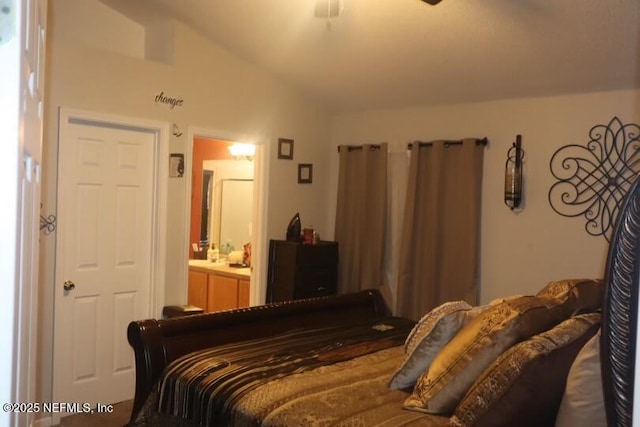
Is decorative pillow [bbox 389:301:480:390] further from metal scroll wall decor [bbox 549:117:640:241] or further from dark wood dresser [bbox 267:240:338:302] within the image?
dark wood dresser [bbox 267:240:338:302]

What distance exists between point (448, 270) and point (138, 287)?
2400mm

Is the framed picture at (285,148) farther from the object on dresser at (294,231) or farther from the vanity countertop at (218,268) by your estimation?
the vanity countertop at (218,268)

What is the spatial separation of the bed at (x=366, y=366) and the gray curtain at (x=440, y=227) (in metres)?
1.16

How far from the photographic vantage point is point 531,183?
4.04 metres

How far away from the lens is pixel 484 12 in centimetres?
312

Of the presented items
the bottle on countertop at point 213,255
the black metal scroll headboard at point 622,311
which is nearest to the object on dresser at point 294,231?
the bottle on countertop at point 213,255

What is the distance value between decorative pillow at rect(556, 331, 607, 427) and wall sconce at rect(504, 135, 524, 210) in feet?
7.84

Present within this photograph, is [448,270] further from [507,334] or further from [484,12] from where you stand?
[507,334]

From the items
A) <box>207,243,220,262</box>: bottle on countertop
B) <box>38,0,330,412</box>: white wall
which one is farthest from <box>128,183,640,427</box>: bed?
<box>207,243,220,262</box>: bottle on countertop

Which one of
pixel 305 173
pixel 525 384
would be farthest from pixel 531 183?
pixel 525 384

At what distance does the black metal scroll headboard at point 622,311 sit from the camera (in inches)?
25.3

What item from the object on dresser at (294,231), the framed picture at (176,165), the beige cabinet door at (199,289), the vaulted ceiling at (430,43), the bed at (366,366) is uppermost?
the vaulted ceiling at (430,43)

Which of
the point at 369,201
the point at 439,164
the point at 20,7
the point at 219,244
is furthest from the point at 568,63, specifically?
the point at 219,244

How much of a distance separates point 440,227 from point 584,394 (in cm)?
282
